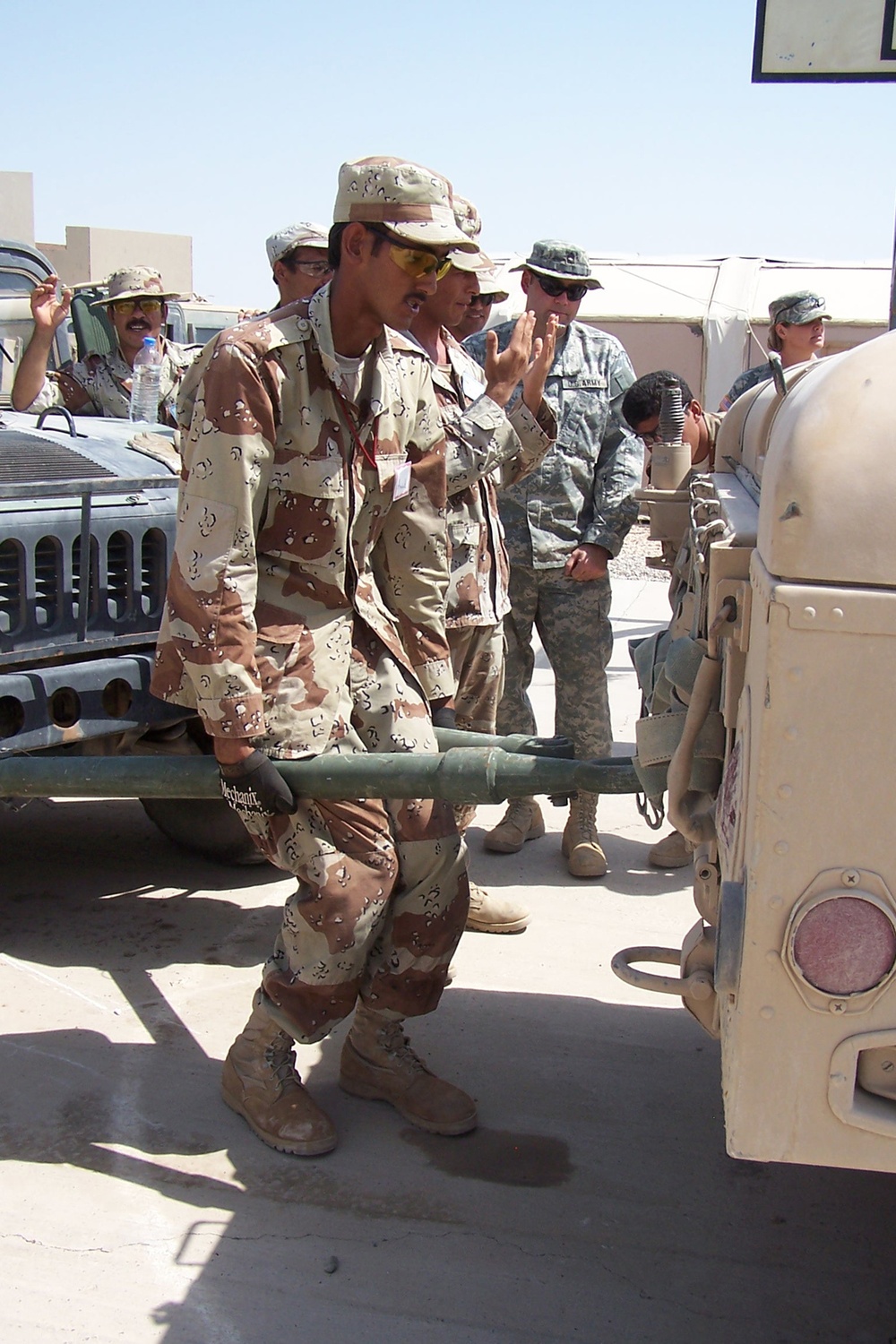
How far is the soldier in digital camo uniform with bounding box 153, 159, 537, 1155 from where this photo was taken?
102 inches

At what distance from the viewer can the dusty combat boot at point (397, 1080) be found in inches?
115

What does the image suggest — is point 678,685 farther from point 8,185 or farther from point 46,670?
point 8,185

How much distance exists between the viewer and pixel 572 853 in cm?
452

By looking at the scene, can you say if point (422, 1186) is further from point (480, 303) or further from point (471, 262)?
point (480, 303)

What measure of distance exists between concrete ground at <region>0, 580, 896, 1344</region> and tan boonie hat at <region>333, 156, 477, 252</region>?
1874 mm

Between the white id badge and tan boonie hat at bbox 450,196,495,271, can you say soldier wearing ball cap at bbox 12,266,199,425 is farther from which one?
the white id badge

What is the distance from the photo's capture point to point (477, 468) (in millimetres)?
3719

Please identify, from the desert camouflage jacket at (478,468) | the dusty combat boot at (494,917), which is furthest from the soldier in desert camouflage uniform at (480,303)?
the dusty combat boot at (494,917)

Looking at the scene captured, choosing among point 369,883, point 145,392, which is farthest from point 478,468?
point 145,392

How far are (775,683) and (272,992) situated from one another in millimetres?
1598

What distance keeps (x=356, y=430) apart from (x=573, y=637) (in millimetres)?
2059

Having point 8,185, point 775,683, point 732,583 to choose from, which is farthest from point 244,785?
point 8,185

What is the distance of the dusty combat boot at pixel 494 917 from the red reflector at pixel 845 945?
239 centimetres

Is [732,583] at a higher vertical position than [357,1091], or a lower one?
higher
